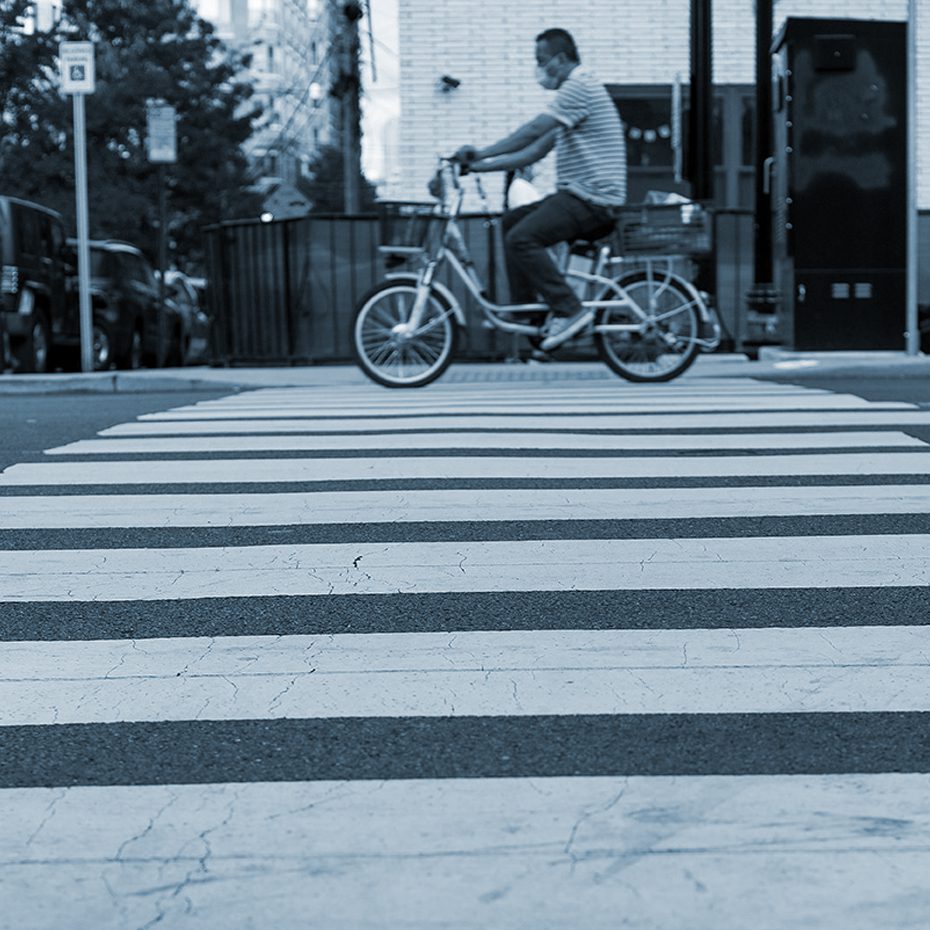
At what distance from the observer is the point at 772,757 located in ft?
10.9

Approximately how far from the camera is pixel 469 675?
393cm

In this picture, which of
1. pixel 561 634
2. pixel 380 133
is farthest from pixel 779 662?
pixel 380 133

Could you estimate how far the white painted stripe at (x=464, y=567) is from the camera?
4.85 meters

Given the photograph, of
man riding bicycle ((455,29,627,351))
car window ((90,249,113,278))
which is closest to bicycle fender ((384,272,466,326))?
man riding bicycle ((455,29,627,351))

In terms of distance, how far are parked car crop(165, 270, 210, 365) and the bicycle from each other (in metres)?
16.8

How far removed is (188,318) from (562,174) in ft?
61.2

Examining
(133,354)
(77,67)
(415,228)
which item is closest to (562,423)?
(415,228)

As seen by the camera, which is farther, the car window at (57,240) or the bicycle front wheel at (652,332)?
the car window at (57,240)

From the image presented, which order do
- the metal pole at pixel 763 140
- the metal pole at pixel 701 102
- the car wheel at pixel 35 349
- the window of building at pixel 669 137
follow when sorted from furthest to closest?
the window of building at pixel 669 137
the car wheel at pixel 35 349
the metal pole at pixel 701 102
the metal pole at pixel 763 140

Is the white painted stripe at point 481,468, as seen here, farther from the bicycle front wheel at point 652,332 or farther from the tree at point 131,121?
the tree at point 131,121

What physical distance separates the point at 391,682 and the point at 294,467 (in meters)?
3.28

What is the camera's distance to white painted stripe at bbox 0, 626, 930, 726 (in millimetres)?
3688

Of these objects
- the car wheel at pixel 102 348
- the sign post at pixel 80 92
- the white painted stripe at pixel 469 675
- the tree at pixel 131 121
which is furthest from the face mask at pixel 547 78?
the tree at pixel 131 121

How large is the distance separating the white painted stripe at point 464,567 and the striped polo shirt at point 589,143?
215 inches
